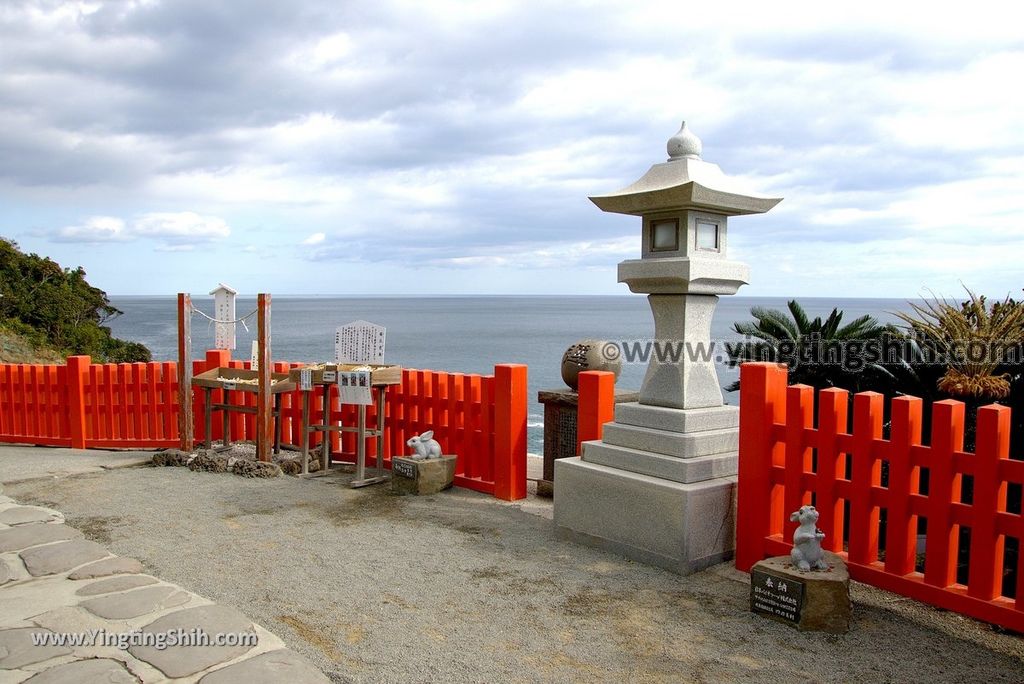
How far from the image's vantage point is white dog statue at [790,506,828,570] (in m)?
4.24

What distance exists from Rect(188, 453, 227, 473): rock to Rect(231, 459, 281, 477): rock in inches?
8.3

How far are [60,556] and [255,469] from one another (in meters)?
2.84

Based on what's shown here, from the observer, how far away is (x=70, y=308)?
2667 cm

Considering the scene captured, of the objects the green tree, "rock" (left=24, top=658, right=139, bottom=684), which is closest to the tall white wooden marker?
"rock" (left=24, top=658, right=139, bottom=684)

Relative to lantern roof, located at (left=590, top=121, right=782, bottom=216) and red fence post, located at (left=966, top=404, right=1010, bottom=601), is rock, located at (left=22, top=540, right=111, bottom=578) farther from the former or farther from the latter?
red fence post, located at (left=966, top=404, right=1010, bottom=601)

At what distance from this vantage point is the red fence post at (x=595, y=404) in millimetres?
6352

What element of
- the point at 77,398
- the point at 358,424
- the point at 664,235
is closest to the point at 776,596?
the point at 664,235

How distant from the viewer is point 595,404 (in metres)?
6.36

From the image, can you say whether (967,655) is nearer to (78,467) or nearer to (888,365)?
(888,365)

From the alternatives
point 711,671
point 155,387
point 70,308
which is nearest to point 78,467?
point 155,387

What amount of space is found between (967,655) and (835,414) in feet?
4.69

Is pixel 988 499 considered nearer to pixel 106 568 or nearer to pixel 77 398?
pixel 106 568

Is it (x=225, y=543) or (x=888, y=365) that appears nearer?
(x=225, y=543)
